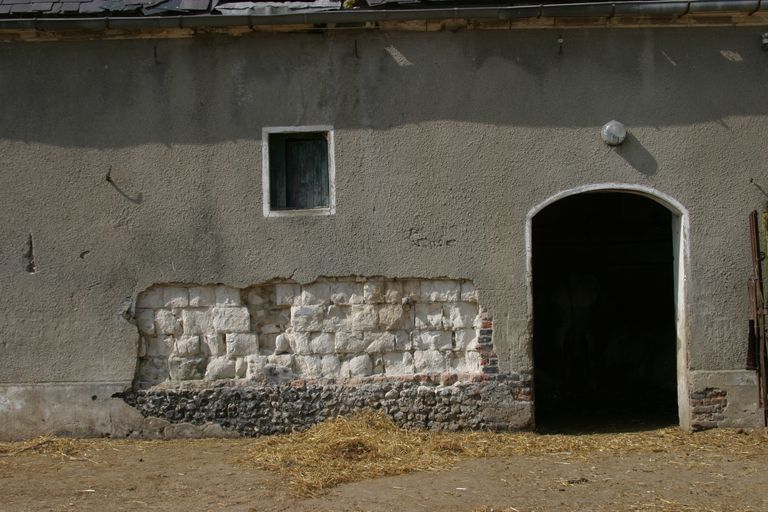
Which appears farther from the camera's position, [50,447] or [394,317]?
[394,317]

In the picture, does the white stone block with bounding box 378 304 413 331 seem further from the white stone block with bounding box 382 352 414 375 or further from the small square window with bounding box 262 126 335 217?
the small square window with bounding box 262 126 335 217

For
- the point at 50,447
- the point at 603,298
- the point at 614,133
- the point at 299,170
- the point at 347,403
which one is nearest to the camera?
the point at 50,447

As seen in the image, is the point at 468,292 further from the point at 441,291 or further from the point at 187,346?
the point at 187,346

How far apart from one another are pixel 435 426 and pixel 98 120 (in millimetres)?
4676

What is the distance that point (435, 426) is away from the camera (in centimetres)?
834

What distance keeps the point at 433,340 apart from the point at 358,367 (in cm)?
81

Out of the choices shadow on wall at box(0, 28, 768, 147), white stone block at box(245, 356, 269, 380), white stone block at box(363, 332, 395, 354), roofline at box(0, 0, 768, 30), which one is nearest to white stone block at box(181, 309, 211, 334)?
white stone block at box(245, 356, 269, 380)

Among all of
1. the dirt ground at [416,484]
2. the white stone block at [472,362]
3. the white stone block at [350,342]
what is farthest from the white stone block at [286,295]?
the white stone block at [472,362]

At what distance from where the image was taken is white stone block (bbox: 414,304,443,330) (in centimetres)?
845

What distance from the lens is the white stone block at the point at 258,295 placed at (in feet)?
28.1

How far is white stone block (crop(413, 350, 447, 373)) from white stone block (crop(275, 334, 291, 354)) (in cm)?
130

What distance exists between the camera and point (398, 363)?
846cm

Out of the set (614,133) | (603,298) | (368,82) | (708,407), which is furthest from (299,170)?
(603,298)

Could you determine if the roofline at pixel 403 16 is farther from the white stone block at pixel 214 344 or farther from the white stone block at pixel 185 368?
the white stone block at pixel 185 368
